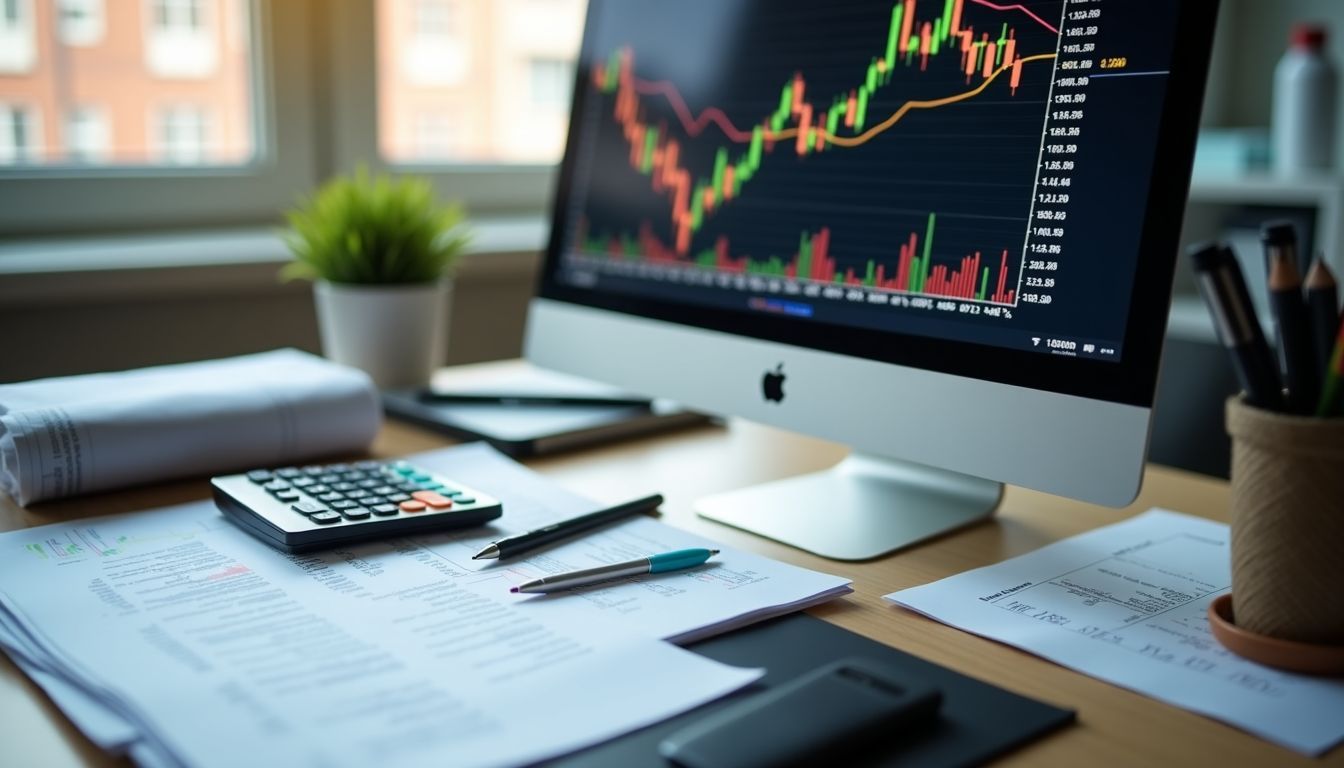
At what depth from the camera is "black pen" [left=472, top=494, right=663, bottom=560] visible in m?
0.72

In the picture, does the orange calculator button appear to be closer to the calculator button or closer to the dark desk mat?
the calculator button

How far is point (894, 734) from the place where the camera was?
52 centimetres

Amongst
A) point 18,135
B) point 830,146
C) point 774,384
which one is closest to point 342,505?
point 774,384

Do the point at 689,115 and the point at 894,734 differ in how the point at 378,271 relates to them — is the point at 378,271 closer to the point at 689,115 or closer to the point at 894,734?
the point at 689,115

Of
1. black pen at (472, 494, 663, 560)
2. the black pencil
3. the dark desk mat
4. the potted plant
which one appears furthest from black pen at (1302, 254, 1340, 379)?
the potted plant

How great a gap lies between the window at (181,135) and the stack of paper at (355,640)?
1060 mm

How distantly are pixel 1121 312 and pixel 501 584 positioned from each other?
0.39 m

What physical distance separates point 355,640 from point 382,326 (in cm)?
66

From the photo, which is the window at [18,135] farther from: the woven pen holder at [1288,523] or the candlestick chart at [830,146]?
the woven pen holder at [1288,523]

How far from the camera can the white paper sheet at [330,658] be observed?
493 mm

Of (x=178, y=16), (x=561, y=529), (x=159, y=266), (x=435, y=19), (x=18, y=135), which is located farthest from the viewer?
(x=435, y=19)

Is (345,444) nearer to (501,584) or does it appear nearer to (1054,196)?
(501,584)

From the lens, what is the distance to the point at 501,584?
68 centimetres

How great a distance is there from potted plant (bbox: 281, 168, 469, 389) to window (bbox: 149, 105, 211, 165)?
603mm
